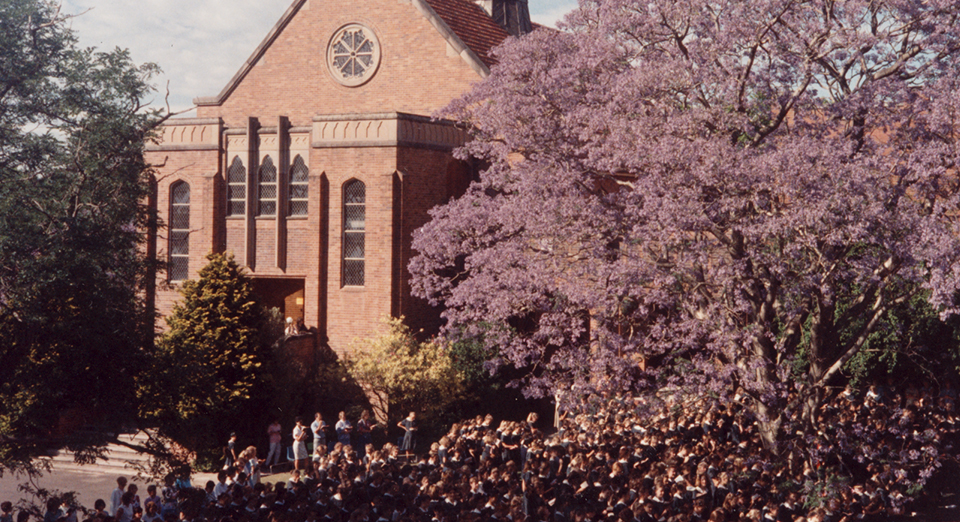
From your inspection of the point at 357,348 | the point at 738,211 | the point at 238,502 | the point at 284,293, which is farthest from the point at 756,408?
the point at 284,293

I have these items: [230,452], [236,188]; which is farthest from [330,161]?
[230,452]

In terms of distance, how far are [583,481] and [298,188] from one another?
54.2 feet

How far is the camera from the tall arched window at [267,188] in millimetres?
29906

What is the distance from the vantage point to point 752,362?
661 inches

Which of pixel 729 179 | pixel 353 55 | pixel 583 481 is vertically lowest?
pixel 583 481

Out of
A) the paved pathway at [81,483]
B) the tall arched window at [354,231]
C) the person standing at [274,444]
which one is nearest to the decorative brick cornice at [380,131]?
the tall arched window at [354,231]

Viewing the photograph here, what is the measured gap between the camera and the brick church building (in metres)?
27.5

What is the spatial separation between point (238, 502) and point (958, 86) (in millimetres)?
14677

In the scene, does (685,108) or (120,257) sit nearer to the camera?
(120,257)

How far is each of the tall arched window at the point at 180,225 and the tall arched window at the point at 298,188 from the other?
4.12 m

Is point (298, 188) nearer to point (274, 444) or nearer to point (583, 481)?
point (274, 444)

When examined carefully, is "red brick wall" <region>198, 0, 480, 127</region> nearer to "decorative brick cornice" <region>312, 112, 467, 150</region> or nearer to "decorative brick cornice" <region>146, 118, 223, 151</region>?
"decorative brick cornice" <region>312, 112, 467, 150</region>

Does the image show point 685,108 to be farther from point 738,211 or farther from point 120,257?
point 120,257

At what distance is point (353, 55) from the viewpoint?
108ft
